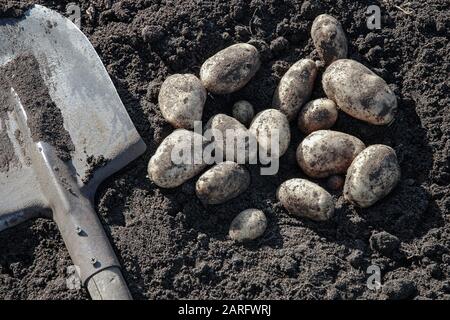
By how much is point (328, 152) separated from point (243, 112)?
0.38m

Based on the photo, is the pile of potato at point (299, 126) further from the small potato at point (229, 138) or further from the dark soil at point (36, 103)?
the dark soil at point (36, 103)

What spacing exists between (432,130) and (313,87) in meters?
0.49

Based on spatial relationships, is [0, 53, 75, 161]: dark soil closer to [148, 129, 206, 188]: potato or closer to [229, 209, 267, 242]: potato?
[148, 129, 206, 188]: potato

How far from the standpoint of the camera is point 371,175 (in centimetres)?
235

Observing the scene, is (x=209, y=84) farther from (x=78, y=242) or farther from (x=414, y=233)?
(x=414, y=233)

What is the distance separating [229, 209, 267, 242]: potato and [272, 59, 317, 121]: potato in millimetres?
449

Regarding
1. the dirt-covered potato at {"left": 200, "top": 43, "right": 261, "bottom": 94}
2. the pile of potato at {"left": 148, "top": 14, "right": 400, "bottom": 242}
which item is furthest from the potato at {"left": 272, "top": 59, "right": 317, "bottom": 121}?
the dirt-covered potato at {"left": 200, "top": 43, "right": 261, "bottom": 94}

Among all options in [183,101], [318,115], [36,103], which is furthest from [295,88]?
[36,103]

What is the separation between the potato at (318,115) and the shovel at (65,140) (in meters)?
0.64

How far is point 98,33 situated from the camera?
2.79 m

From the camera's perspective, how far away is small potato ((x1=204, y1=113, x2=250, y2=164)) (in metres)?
2.44

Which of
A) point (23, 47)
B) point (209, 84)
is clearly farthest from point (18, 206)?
point (209, 84)

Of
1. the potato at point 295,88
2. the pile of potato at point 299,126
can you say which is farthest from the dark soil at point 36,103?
the potato at point 295,88

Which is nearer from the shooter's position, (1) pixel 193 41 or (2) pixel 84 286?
(2) pixel 84 286
